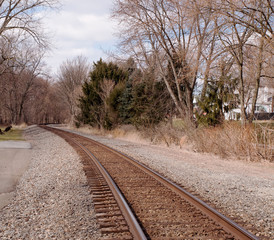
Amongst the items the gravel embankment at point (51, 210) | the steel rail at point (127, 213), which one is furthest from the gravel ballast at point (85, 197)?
the steel rail at point (127, 213)

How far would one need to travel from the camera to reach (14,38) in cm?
2711

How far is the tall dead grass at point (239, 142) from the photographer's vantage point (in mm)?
11812

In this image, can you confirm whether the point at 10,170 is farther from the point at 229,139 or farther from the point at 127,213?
the point at 229,139

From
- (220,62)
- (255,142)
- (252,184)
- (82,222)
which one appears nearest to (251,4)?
(220,62)

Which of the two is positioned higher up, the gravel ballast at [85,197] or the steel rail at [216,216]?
the steel rail at [216,216]

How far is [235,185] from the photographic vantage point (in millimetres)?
7789

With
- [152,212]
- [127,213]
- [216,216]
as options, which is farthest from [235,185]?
[127,213]

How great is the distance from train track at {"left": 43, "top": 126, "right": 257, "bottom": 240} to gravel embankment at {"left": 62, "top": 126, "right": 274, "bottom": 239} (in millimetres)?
425

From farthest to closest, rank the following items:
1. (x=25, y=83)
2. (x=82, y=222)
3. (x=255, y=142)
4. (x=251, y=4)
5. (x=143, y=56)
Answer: (x=25, y=83), (x=143, y=56), (x=251, y=4), (x=255, y=142), (x=82, y=222)

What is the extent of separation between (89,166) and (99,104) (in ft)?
75.8

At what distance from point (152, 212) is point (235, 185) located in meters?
3.36

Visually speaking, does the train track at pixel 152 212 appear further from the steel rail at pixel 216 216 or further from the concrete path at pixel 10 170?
the concrete path at pixel 10 170

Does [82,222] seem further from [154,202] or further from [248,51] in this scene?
[248,51]

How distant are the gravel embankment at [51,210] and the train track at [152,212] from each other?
249 millimetres
